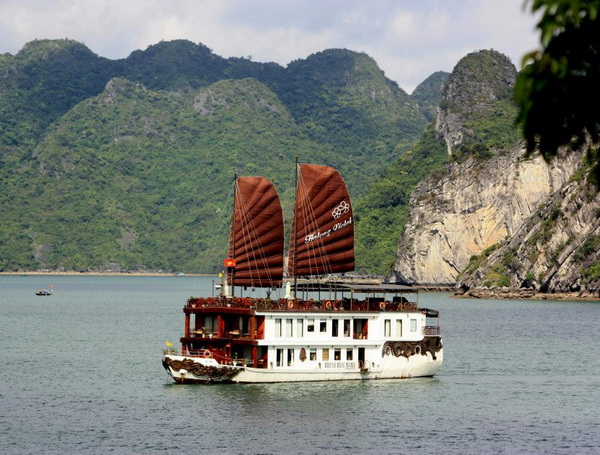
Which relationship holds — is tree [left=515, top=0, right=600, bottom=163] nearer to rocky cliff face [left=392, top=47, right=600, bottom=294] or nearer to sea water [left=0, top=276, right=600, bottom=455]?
sea water [left=0, top=276, right=600, bottom=455]

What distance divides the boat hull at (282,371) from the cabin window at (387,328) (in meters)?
0.81

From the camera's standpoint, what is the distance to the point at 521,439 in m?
40.0

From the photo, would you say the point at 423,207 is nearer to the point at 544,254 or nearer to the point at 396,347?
the point at 544,254

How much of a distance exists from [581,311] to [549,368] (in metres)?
55.7

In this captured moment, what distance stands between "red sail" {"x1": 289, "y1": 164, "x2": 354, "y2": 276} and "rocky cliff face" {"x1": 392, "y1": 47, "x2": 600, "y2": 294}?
94252mm

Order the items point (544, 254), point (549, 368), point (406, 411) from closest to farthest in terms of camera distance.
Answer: point (406, 411) → point (549, 368) → point (544, 254)

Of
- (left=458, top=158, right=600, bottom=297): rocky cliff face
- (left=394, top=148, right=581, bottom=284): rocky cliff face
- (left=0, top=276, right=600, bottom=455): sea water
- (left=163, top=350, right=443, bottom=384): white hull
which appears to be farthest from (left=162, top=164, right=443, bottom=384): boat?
(left=394, top=148, right=581, bottom=284): rocky cliff face

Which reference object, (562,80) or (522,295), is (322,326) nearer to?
(562,80)

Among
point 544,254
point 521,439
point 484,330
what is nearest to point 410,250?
point 544,254

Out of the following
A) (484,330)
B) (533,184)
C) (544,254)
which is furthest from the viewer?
(533,184)

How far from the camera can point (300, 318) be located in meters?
50.0

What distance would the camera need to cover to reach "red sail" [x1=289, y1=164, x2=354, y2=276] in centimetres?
5497

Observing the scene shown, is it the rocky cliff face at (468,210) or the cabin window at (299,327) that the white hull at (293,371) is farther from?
the rocky cliff face at (468,210)

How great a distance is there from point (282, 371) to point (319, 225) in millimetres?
8634
